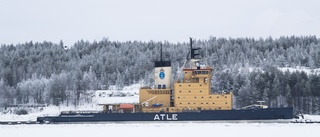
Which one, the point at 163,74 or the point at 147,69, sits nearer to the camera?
the point at 163,74

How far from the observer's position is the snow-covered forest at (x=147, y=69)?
6612 centimetres

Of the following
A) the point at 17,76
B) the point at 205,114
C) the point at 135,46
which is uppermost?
the point at 135,46

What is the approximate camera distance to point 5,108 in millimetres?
73188

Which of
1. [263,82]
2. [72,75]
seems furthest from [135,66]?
[263,82]

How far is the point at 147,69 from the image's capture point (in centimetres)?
10106

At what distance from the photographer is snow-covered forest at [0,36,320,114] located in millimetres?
66125

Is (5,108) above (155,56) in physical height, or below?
below

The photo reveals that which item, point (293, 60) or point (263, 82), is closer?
point (263, 82)

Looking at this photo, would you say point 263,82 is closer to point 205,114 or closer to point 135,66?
point 205,114

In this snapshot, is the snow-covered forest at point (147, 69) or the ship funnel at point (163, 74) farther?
the snow-covered forest at point (147, 69)

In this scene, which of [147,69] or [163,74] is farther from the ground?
[147,69]

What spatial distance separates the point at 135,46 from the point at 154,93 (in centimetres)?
7485

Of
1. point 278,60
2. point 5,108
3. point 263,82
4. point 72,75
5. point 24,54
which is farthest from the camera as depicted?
point 24,54

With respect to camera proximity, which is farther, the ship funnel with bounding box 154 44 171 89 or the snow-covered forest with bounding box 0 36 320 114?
the snow-covered forest with bounding box 0 36 320 114
